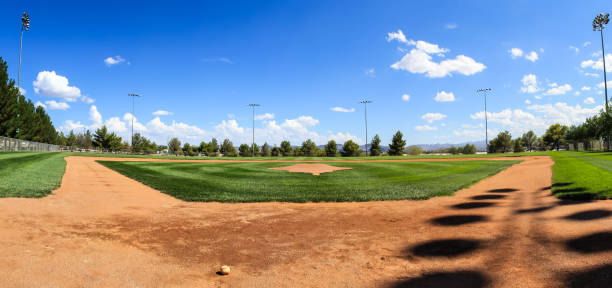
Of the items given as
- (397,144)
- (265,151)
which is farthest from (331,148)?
(265,151)

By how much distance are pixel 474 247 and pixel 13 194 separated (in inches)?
484

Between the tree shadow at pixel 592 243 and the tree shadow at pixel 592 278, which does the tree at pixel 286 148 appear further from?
the tree shadow at pixel 592 278

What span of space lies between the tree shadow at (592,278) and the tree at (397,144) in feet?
270

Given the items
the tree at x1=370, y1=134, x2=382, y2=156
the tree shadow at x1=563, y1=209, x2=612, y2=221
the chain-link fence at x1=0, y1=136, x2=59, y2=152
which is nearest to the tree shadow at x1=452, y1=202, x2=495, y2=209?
the tree shadow at x1=563, y1=209, x2=612, y2=221

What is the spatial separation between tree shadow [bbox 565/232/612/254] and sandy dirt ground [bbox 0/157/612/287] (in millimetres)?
16

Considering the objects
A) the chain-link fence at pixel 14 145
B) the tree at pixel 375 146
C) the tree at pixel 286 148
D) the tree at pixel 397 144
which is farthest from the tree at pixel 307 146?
the chain-link fence at pixel 14 145

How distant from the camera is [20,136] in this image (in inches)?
2179

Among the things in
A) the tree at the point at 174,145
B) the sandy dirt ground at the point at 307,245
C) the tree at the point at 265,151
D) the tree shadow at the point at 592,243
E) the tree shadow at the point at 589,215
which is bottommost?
the sandy dirt ground at the point at 307,245

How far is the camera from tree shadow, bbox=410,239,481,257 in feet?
14.6

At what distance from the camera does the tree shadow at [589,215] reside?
593cm

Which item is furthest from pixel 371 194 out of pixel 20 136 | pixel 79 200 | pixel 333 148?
pixel 333 148

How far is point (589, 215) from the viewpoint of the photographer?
6.16m

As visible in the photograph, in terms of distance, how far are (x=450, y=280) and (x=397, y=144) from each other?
83538 mm

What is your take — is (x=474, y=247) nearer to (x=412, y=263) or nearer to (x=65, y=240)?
(x=412, y=263)
